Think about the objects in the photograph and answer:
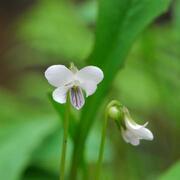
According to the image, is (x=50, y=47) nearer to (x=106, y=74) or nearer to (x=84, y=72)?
(x=106, y=74)

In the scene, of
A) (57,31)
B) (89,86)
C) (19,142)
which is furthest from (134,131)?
(57,31)

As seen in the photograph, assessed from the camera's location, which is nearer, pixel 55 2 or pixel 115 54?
pixel 115 54

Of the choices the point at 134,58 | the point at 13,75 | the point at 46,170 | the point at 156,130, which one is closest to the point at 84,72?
the point at 46,170

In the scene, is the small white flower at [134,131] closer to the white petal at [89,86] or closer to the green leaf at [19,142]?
the white petal at [89,86]

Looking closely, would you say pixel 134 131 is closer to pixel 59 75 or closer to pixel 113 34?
pixel 59 75

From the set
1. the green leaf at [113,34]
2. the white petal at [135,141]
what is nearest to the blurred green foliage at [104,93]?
the green leaf at [113,34]

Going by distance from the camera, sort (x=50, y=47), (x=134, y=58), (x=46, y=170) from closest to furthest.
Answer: (x=46, y=170), (x=134, y=58), (x=50, y=47)
